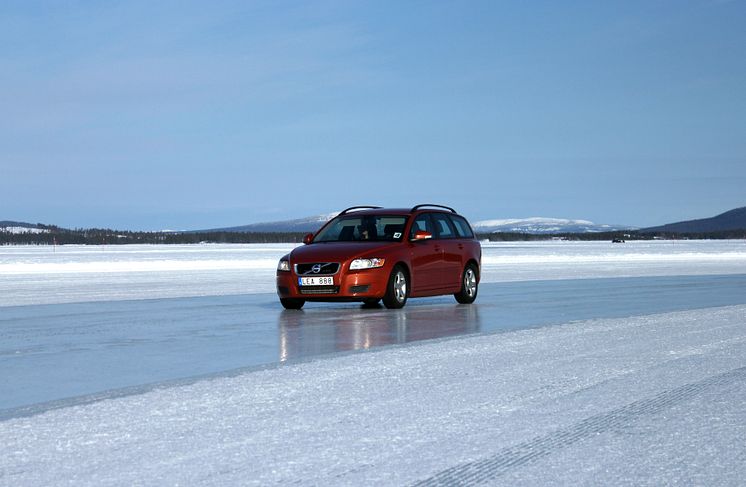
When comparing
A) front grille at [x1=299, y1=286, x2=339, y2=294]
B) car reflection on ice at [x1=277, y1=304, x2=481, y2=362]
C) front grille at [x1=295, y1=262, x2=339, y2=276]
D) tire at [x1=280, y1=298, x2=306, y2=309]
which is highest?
front grille at [x1=295, y1=262, x2=339, y2=276]

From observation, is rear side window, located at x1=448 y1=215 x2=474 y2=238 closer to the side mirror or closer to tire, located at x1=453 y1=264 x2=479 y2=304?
tire, located at x1=453 y1=264 x2=479 y2=304

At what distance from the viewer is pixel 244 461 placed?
589 centimetres

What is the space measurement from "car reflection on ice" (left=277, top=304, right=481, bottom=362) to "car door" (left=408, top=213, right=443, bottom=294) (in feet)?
1.36

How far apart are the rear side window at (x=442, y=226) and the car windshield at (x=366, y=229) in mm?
961

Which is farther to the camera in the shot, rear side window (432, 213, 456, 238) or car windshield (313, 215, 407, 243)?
rear side window (432, 213, 456, 238)

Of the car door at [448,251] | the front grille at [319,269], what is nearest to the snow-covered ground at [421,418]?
the front grille at [319,269]

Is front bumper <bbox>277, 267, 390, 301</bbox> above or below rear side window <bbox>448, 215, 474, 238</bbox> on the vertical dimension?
below

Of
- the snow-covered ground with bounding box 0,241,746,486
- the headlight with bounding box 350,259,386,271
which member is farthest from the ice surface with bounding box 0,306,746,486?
the headlight with bounding box 350,259,386,271

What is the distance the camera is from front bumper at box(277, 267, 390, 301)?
692 inches

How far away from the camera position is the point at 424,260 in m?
18.9

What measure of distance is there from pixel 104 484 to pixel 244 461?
79cm

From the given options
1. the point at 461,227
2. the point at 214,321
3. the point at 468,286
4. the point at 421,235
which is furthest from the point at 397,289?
the point at 214,321

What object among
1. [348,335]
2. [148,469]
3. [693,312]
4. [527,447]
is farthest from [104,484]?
[693,312]

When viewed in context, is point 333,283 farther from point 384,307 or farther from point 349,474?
point 349,474
